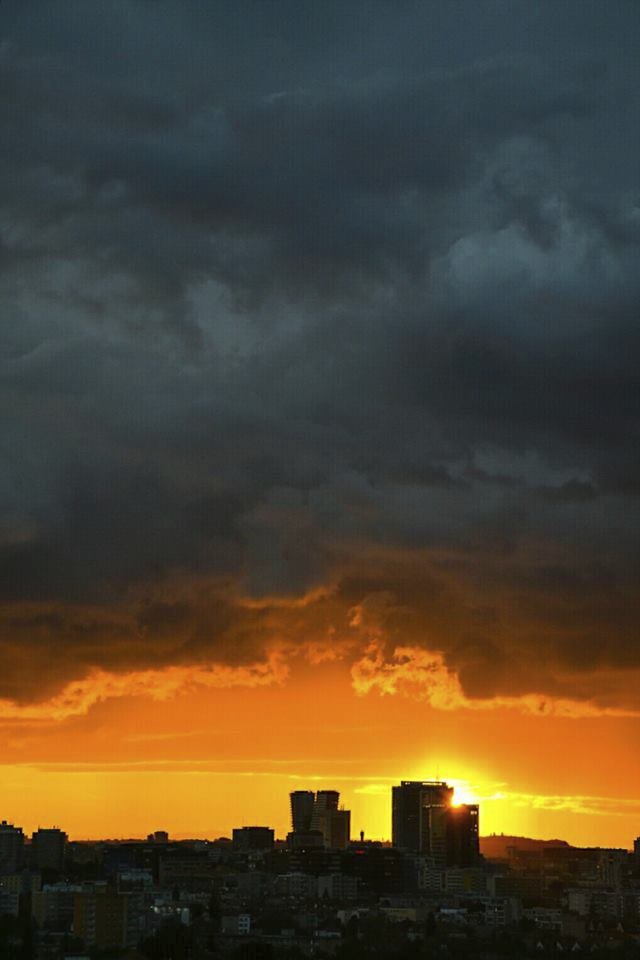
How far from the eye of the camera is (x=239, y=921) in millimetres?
183125

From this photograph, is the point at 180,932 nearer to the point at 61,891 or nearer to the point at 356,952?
the point at 356,952

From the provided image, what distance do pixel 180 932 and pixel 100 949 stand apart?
6888 millimetres

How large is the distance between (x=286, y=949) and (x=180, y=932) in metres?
9.15

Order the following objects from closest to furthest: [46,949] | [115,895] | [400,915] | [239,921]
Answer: [46,949] → [115,895] → [239,921] → [400,915]

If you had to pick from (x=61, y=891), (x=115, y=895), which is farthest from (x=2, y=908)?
(x=115, y=895)

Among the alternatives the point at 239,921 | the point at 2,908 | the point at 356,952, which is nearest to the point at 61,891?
the point at 2,908

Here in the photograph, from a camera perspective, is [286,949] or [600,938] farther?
[600,938]

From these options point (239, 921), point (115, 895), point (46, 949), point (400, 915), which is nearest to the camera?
point (46, 949)

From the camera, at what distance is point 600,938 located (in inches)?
7323

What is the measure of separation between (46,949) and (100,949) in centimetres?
562

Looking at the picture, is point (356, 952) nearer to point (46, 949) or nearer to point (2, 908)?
point (46, 949)

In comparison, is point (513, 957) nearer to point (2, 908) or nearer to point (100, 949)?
point (100, 949)

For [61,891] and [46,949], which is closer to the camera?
[46,949]

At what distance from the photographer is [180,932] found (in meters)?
156
